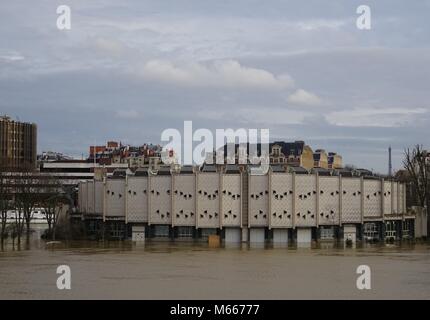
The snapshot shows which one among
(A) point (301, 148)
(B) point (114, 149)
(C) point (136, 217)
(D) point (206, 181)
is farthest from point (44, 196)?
(B) point (114, 149)

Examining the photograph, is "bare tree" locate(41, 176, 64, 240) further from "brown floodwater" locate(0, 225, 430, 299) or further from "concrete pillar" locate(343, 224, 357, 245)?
"concrete pillar" locate(343, 224, 357, 245)

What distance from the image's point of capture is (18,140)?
14725 centimetres

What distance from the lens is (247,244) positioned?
6431 centimetres

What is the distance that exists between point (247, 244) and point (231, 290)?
31.8m

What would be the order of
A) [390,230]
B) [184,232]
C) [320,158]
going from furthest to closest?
[320,158]
[390,230]
[184,232]

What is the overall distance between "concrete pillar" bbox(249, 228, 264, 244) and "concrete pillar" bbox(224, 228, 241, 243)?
109cm

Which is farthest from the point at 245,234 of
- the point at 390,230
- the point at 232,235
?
the point at 390,230

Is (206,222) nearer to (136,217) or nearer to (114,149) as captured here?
(136,217)

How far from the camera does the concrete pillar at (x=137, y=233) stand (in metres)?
67.5

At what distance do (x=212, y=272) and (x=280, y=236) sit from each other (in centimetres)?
2549

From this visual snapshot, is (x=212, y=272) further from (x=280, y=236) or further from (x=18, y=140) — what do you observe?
(x=18, y=140)

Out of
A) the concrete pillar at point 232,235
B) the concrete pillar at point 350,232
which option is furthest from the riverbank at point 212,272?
the concrete pillar at point 350,232

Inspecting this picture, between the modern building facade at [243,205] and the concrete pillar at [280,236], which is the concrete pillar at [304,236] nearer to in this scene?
the modern building facade at [243,205]

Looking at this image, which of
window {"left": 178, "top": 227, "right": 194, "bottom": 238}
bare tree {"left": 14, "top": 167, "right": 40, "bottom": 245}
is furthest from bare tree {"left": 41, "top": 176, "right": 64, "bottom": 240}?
window {"left": 178, "top": 227, "right": 194, "bottom": 238}
